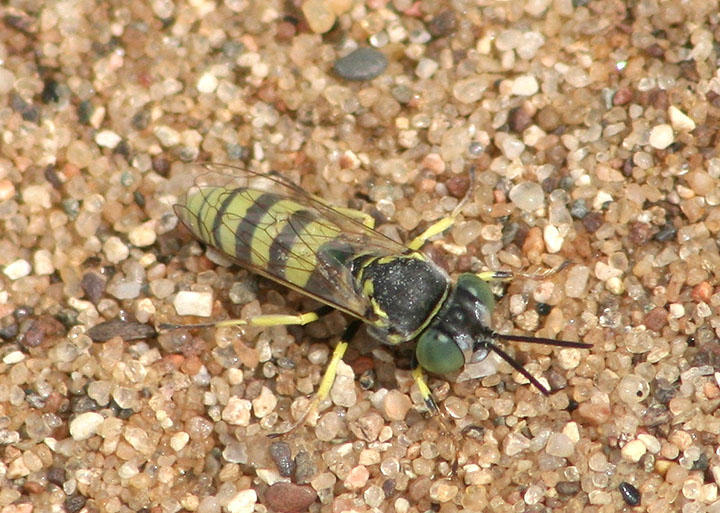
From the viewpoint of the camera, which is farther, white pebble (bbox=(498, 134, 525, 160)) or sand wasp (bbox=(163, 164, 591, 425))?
white pebble (bbox=(498, 134, 525, 160))

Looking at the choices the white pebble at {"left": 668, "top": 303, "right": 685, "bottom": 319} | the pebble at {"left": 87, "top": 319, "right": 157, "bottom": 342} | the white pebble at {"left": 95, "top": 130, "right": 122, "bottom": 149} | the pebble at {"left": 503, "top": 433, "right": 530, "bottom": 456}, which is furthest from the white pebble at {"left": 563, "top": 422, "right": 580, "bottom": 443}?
the white pebble at {"left": 95, "top": 130, "right": 122, "bottom": 149}

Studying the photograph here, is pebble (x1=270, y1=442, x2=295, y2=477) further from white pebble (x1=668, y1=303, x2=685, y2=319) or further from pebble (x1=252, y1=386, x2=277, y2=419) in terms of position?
white pebble (x1=668, y1=303, x2=685, y2=319)

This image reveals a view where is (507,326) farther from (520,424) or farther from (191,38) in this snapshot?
(191,38)

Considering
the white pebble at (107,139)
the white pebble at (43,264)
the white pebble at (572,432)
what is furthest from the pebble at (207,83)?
the white pebble at (572,432)

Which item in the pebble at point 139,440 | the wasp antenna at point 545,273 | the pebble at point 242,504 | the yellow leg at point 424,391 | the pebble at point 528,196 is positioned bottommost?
the pebble at point 242,504

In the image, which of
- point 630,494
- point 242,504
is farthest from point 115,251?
point 630,494

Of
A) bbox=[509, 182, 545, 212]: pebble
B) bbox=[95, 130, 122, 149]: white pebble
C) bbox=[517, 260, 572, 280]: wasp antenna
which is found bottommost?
bbox=[517, 260, 572, 280]: wasp antenna

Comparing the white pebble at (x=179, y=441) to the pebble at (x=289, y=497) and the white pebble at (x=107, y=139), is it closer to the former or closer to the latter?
the pebble at (x=289, y=497)
